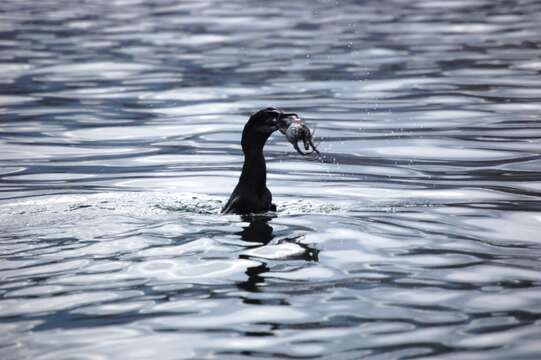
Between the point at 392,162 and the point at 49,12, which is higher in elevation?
the point at 49,12

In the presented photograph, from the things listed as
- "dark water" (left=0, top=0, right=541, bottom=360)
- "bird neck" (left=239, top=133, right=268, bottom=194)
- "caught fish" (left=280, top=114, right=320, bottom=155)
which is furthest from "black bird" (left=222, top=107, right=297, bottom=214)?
"dark water" (left=0, top=0, right=541, bottom=360)

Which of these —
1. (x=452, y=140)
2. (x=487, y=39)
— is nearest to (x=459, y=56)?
(x=487, y=39)

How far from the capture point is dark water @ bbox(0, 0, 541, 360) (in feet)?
24.1

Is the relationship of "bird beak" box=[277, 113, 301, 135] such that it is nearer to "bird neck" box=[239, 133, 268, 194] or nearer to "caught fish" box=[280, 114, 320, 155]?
"caught fish" box=[280, 114, 320, 155]

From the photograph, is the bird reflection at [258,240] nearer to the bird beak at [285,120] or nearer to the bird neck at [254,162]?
the bird neck at [254,162]

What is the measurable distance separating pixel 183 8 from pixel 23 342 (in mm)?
31283

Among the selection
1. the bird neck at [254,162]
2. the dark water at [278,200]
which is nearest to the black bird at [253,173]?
the bird neck at [254,162]

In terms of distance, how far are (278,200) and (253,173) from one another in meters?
Answer: 1.47

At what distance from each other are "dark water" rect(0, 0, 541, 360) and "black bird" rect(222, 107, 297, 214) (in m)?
0.24

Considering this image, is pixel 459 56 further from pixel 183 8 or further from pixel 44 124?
pixel 183 8

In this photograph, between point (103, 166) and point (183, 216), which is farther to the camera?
point (103, 166)

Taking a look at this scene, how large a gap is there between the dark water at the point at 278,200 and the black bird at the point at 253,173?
238 millimetres

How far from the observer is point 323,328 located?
7250 mm

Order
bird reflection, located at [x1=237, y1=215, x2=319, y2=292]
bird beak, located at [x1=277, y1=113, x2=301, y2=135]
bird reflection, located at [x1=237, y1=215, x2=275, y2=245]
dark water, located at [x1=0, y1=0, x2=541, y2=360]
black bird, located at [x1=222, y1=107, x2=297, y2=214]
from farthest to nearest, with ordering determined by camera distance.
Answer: black bird, located at [x1=222, y1=107, x2=297, y2=214] → bird beak, located at [x1=277, y1=113, x2=301, y2=135] → bird reflection, located at [x1=237, y1=215, x2=275, y2=245] → bird reflection, located at [x1=237, y1=215, x2=319, y2=292] → dark water, located at [x1=0, y1=0, x2=541, y2=360]
